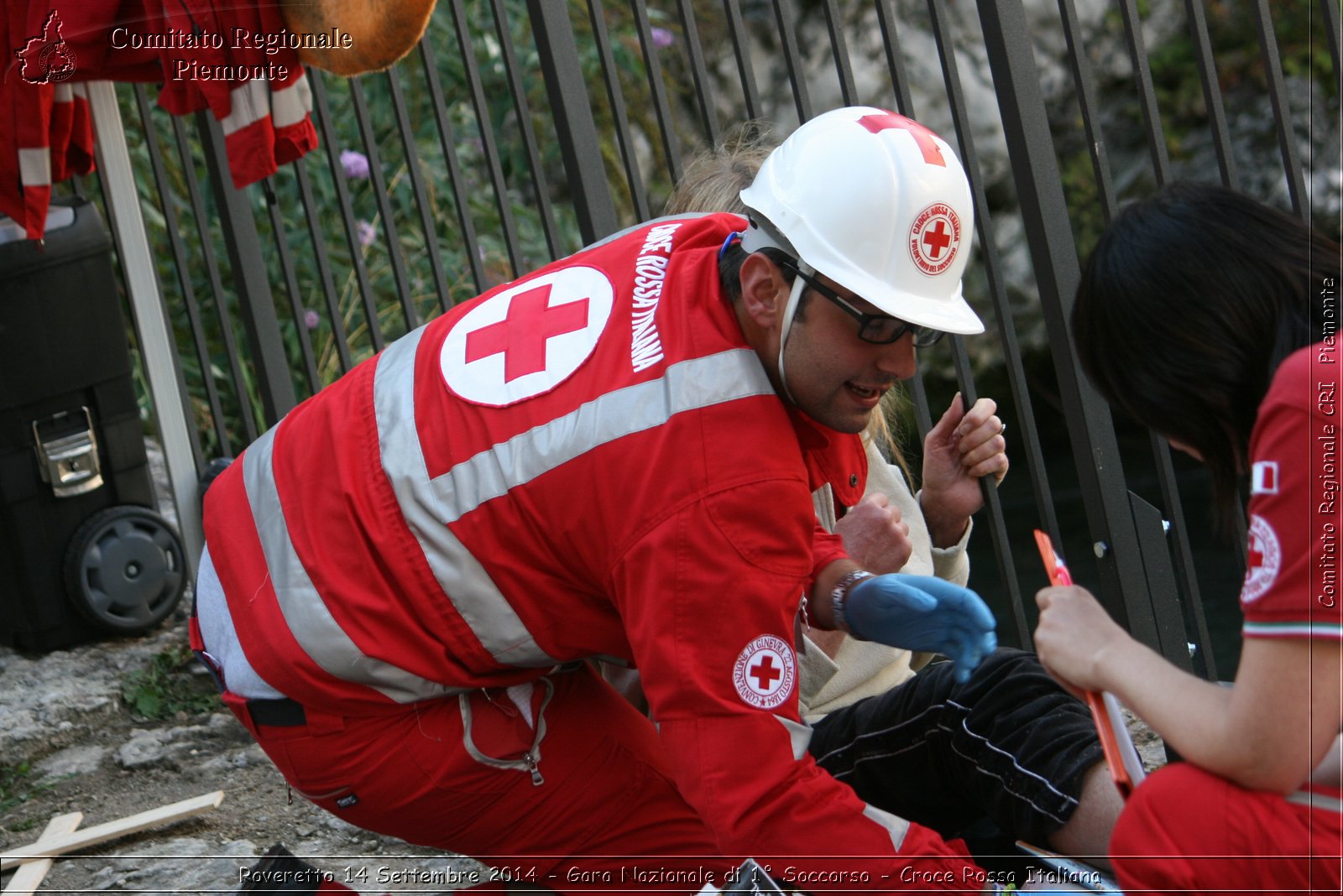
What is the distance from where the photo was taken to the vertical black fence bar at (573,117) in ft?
9.50

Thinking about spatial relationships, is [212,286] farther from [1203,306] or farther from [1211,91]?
[1203,306]

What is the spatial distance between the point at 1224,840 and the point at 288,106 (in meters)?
2.60

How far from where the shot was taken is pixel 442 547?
1944mm

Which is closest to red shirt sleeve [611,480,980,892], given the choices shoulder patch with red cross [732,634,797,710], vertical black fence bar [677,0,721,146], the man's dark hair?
shoulder patch with red cross [732,634,797,710]

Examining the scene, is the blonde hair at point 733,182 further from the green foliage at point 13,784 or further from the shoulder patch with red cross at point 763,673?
the green foliage at point 13,784

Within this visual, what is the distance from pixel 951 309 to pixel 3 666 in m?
2.62

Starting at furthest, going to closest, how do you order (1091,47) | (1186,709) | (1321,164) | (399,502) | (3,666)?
1. (1091,47)
2. (1321,164)
3. (3,666)
4. (399,502)
5. (1186,709)

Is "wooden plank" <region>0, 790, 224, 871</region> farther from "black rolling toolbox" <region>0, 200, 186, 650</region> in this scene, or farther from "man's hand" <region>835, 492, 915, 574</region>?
"man's hand" <region>835, 492, 915, 574</region>

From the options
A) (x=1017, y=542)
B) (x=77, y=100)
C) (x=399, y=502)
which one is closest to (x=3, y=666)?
(x=77, y=100)

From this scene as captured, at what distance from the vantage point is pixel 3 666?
336cm

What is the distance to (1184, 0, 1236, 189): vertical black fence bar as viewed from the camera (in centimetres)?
238

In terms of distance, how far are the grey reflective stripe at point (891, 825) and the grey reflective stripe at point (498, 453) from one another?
545 mm

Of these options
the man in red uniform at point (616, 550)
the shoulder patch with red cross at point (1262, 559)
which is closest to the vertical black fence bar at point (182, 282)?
the man in red uniform at point (616, 550)

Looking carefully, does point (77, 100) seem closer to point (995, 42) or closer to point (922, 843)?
point (995, 42)
